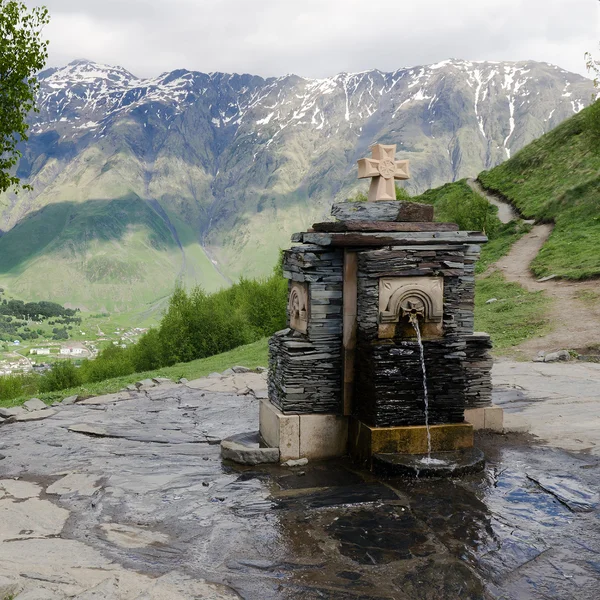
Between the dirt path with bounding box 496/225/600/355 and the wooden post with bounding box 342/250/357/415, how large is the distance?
35.1 ft

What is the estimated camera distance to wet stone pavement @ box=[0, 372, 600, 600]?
6109 mm

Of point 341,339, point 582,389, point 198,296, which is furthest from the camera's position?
point 198,296

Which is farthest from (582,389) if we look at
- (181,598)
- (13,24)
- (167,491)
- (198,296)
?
(198,296)

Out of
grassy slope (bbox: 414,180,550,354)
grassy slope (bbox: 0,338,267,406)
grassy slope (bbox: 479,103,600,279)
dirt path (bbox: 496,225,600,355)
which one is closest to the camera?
grassy slope (bbox: 0,338,267,406)

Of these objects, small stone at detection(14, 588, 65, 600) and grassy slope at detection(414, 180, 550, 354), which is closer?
small stone at detection(14, 588, 65, 600)

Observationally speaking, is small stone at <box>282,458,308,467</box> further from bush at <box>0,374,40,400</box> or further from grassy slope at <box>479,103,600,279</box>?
bush at <box>0,374,40,400</box>

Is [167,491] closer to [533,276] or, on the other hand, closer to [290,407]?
[290,407]

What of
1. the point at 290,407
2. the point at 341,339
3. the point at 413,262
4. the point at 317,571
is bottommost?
the point at 317,571

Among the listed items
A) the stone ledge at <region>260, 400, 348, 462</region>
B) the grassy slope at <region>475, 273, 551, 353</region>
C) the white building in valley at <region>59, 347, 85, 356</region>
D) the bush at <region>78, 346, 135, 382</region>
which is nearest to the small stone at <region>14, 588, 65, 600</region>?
the stone ledge at <region>260, 400, 348, 462</region>

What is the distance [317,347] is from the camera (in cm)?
1028

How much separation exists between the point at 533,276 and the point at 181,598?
28765 mm

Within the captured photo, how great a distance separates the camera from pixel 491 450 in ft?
34.1

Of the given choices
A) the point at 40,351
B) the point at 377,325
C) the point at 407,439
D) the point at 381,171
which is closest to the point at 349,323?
the point at 377,325

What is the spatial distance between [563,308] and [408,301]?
53.2 feet
